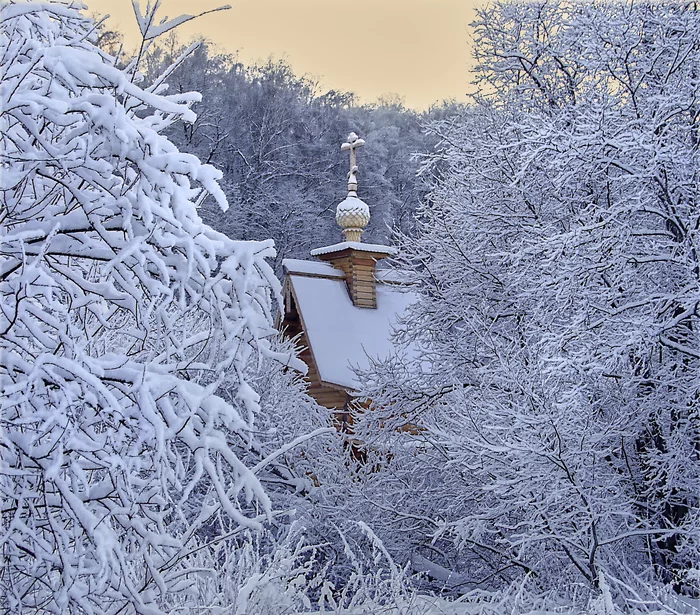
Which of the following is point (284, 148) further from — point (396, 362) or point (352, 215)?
point (396, 362)

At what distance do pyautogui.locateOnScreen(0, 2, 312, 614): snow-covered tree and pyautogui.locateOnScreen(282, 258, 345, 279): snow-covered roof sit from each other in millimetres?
13192

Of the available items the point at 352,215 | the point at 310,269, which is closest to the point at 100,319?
the point at 310,269

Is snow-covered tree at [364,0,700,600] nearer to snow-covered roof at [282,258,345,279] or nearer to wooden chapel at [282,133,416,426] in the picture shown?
wooden chapel at [282,133,416,426]

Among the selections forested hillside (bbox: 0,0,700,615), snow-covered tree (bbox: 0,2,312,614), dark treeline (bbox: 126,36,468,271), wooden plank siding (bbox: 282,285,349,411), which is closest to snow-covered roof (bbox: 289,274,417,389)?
wooden plank siding (bbox: 282,285,349,411)

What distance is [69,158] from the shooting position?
2824 millimetres

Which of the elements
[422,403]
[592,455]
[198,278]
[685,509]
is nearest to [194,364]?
[198,278]

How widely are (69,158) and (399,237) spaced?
924 centimetres

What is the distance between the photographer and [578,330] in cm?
698

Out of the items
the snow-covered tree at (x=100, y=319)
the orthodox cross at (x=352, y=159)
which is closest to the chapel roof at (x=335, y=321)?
the orthodox cross at (x=352, y=159)

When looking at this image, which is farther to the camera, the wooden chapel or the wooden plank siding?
the wooden plank siding

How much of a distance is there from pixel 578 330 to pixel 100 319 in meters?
5.09

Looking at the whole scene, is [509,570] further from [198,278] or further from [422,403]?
[198,278]

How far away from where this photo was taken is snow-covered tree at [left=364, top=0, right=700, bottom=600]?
22.0 ft

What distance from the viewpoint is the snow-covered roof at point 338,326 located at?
1497 cm
